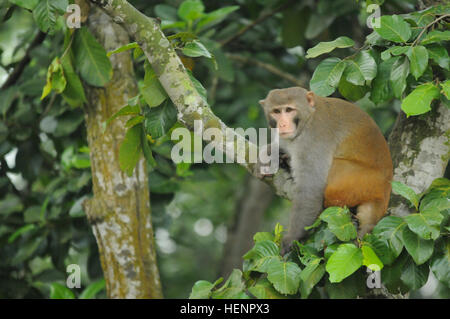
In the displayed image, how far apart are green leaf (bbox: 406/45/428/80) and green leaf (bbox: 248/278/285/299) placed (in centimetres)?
156

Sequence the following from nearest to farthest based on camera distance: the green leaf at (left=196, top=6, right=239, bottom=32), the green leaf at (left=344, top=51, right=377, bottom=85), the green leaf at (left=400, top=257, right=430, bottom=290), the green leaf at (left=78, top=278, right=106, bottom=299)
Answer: the green leaf at (left=400, top=257, right=430, bottom=290) → the green leaf at (left=344, top=51, right=377, bottom=85) → the green leaf at (left=78, top=278, right=106, bottom=299) → the green leaf at (left=196, top=6, right=239, bottom=32)

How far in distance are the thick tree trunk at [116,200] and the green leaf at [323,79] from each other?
1882 millimetres

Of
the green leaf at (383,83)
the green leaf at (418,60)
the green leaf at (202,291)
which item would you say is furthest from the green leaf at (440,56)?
the green leaf at (202,291)

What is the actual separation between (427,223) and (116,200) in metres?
2.67

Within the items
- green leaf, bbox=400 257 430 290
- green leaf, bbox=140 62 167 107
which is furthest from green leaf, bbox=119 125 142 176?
green leaf, bbox=400 257 430 290

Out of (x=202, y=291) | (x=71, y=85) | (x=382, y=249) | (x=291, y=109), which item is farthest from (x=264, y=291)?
(x=71, y=85)

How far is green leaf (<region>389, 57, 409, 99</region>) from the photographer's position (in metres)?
3.33

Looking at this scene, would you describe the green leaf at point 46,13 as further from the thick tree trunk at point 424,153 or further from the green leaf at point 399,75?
the thick tree trunk at point 424,153

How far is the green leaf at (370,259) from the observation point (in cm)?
297

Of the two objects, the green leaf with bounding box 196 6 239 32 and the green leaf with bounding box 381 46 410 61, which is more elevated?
the green leaf with bounding box 196 6 239 32

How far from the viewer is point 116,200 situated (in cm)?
461

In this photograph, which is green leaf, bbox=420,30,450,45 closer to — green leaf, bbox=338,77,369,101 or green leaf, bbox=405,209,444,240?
green leaf, bbox=338,77,369,101
